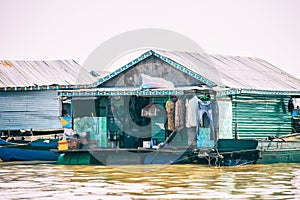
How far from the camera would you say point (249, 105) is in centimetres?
2673

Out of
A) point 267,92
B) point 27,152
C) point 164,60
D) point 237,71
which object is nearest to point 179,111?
point 164,60

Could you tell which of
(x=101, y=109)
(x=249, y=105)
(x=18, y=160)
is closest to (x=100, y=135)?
(x=101, y=109)

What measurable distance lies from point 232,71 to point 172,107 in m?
4.93

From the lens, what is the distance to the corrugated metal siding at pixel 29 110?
115 ft

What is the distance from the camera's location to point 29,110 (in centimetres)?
3538

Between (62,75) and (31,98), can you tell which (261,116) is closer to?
(31,98)

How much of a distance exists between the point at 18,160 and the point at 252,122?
8711mm

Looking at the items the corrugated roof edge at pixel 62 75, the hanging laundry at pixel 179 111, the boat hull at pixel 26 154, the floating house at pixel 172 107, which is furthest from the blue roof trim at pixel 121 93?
the corrugated roof edge at pixel 62 75

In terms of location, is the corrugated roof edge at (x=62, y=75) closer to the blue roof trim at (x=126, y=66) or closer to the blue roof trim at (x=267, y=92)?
the blue roof trim at (x=126, y=66)

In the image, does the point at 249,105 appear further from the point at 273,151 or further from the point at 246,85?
the point at 273,151

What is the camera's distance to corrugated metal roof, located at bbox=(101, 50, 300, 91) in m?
26.3

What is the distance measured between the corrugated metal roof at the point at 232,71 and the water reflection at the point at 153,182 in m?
4.28

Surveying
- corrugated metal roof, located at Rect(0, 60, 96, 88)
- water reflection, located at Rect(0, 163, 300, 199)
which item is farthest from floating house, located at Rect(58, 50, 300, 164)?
corrugated metal roof, located at Rect(0, 60, 96, 88)

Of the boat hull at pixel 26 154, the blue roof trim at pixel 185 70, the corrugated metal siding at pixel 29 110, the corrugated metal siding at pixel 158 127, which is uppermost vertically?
the blue roof trim at pixel 185 70
